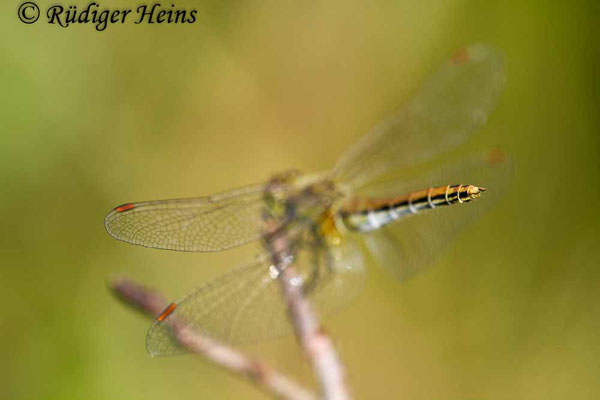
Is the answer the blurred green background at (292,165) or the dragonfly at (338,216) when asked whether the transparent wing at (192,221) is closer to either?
the dragonfly at (338,216)

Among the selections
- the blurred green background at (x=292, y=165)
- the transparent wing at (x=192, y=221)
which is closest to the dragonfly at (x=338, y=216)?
the transparent wing at (x=192, y=221)

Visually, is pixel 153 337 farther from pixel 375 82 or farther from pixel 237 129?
pixel 375 82

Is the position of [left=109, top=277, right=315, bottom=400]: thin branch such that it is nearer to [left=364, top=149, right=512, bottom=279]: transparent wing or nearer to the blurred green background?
[left=364, top=149, right=512, bottom=279]: transparent wing

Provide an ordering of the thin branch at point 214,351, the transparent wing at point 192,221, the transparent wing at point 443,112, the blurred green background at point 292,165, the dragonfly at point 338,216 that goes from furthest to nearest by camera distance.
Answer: the blurred green background at point 292,165, the transparent wing at point 443,112, the dragonfly at point 338,216, the transparent wing at point 192,221, the thin branch at point 214,351

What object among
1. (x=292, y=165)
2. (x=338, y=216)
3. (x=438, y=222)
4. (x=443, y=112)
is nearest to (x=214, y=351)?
(x=338, y=216)
